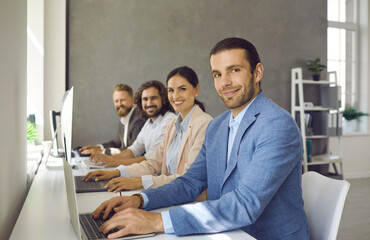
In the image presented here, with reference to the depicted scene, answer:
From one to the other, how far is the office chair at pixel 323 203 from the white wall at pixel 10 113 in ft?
3.60

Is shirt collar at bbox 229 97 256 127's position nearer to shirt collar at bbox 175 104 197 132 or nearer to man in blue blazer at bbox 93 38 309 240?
man in blue blazer at bbox 93 38 309 240

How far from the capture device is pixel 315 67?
5.52 metres

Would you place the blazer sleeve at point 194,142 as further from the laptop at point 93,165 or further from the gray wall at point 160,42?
the gray wall at point 160,42

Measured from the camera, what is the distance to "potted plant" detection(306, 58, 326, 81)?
5516mm

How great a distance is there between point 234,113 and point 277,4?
455 cm

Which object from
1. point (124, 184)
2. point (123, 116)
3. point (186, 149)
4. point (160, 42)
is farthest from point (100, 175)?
point (160, 42)

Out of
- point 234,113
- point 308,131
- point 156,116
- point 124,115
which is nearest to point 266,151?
point 234,113

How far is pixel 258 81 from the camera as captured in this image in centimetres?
142

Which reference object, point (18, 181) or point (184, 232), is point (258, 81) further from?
point (18, 181)

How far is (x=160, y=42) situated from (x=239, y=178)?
141 inches

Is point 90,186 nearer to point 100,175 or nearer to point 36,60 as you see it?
point 100,175

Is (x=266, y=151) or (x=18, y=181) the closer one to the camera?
(x=266, y=151)

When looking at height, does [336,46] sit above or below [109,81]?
above

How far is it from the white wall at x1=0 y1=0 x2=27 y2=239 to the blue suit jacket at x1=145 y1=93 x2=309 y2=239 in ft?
1.62
